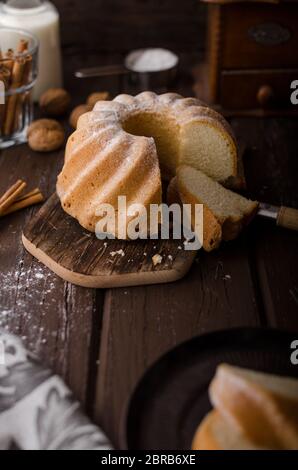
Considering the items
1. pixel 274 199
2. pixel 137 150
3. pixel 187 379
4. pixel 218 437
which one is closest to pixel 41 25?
pixel 137 150

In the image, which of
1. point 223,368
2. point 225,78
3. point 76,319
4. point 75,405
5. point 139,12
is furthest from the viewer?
point 139,12

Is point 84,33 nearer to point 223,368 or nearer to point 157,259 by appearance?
point 157,259

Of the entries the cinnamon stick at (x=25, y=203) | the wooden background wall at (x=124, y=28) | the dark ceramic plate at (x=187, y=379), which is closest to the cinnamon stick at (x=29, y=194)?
the cinnamon stick at (x=25, y=203)

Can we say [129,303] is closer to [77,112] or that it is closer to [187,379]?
[187,379]

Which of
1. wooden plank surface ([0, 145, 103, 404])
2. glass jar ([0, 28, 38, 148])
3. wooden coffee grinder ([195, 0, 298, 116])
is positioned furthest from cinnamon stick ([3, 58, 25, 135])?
wooden coffee grinder ([195, 0, 298, 116])

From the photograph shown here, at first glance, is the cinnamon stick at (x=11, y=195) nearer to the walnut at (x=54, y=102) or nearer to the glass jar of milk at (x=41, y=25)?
the walnut at (x=54, y=102)

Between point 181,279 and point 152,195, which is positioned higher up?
point 152,195

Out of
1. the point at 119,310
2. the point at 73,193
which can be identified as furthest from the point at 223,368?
the point at 73,193
